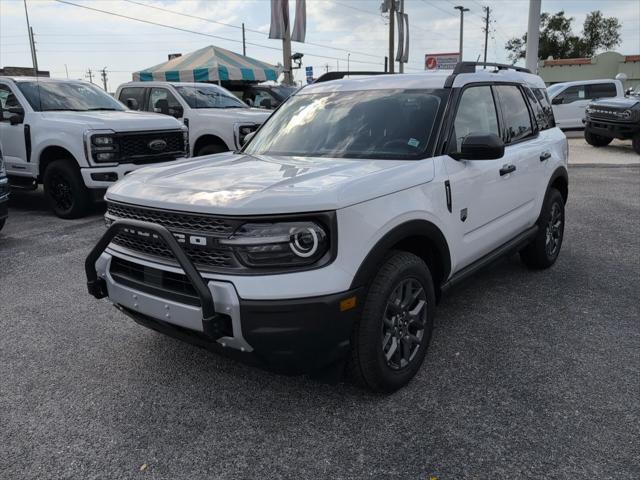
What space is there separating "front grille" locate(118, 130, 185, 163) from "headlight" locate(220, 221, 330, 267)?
549 cm

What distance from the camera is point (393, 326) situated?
9.65 feet

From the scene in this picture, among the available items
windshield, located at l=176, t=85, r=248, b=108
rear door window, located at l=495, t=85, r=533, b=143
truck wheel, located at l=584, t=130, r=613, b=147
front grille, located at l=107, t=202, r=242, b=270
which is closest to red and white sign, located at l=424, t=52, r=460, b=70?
truck wheel, located at l=584, t=130, r=613, b=147

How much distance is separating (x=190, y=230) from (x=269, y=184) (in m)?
0.45

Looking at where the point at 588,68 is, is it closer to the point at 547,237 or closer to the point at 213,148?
the point at 213,148

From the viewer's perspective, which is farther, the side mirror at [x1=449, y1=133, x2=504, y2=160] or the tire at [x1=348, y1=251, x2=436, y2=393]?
the side mirror at [x1=449, y1=133, x2=504, y2=160]

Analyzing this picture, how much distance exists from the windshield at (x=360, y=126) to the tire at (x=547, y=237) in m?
1.91

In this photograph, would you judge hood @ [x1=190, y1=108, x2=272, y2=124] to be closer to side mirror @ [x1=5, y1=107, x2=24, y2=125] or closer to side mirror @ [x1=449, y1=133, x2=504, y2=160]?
side mirror @ [x1=5, y1=107, x2=24, y2=125]

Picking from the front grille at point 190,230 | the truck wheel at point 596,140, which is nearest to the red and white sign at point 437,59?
the truck wheel at point 596,140

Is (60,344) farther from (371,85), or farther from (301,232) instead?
(371,85)

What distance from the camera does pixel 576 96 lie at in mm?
18000

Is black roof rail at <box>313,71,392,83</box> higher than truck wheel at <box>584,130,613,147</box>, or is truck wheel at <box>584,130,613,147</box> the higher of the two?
black roof rail at <box>313,71,392,83</box>

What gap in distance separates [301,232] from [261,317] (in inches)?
16.6

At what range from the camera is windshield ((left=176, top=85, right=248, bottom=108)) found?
10125mm

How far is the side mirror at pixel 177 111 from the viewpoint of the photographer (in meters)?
9.95
